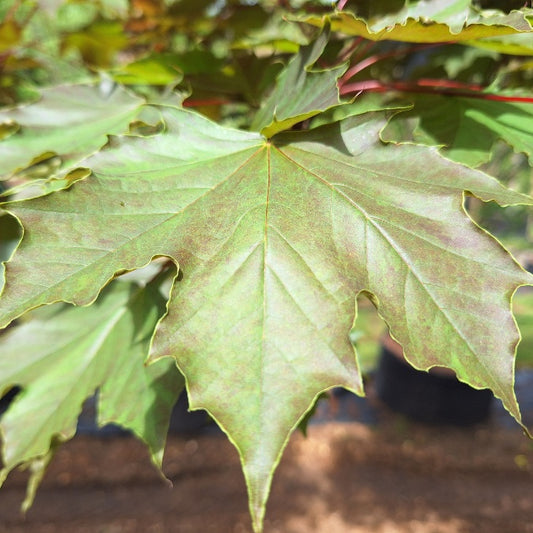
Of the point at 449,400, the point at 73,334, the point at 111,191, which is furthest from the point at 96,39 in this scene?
the point at 449,400

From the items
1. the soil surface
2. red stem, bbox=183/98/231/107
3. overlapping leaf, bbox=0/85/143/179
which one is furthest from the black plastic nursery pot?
overlapping leaf, bbox=0/85/143/179

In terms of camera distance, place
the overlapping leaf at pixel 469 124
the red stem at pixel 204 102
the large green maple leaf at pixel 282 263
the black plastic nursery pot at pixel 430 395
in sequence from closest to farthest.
A: the large green maple leaf at pixel 282 263, the overlapping leaf at pixel 469 124, the red stem at pixel 204 102, the black plastic nursery pot at pixel 430 395

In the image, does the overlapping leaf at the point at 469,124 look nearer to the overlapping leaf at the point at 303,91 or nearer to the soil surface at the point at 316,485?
the overlapping leaf at the point at 303,91

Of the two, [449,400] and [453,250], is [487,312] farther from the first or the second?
[449,400]

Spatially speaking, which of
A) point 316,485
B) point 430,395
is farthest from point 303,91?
point 430,395

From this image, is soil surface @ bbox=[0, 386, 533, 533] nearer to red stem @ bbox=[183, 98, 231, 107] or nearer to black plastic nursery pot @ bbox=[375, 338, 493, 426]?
black plastic nursery pot @ bbox=[375, 338, 493, 426]

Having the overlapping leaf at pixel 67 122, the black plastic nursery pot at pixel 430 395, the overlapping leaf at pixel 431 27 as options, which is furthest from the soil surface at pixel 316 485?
the overlapping leaf at pixel 431 27

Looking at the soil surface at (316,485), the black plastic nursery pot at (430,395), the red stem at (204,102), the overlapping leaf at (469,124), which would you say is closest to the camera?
→ the overlapping leaf at (469,124)

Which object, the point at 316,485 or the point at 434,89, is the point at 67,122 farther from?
the point at 316,485
